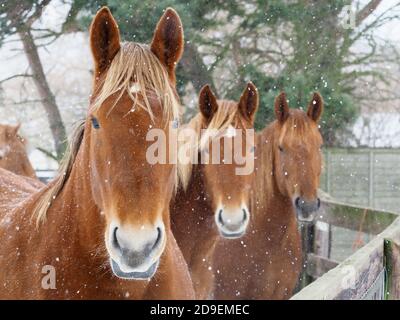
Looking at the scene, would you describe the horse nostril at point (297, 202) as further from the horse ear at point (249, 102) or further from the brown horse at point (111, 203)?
the brown horse at point (111, 203)

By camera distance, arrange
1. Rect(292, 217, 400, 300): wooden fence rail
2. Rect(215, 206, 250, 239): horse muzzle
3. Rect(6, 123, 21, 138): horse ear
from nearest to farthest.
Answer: Rect(292, 217, 400, 300): wooden fence rail
Rect(215, 206, 250, 239): horse muzzle
Rect(6, 123, 21, 138): horse ear

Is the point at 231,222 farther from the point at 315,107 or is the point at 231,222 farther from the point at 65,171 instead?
the point at 315,107

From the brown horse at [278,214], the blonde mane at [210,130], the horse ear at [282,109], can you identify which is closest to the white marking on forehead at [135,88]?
the blonde mane at [210,130]

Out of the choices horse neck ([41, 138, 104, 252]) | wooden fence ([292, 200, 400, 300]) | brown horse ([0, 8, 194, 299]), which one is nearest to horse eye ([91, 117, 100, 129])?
brown horse ([0, 8, 194, 299])

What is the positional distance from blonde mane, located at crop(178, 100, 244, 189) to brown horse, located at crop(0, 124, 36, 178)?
3021 millimetres

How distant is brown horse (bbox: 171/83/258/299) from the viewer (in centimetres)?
308

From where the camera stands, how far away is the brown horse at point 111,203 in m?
1.65

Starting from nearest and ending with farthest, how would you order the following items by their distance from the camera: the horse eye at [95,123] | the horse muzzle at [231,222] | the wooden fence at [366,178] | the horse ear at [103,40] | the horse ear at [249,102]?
the horse eye at [95,123]
the horse ear at [103,40]
the horse muzzle at [231,222]
the horse ear at [249,102]
the wooden fence at [366,178]

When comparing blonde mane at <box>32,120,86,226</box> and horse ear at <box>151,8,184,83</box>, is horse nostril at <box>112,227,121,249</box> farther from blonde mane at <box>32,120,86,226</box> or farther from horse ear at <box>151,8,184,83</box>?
horse ear at <box>151,8,184,83</box>

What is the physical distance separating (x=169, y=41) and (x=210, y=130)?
1.36 metres

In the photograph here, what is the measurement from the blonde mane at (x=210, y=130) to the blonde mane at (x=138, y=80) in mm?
1368

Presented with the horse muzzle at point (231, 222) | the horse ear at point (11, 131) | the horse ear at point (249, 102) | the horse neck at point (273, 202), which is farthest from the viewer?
the horse ear at point (11, 131)
